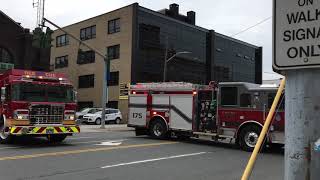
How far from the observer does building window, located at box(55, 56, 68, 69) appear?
62.0 metres

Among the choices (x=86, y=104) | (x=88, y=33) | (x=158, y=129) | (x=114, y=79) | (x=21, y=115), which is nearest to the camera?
(x=21, y=115)

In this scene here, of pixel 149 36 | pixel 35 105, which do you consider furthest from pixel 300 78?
pixel 149 36

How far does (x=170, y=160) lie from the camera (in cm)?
1419

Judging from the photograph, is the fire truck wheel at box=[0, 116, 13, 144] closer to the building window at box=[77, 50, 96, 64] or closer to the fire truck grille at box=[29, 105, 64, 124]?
the fire truck grille at box=[29, 105, 64, 124]

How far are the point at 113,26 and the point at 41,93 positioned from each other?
3569cm

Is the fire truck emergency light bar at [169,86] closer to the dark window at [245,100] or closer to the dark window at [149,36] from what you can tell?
the dark window at [245,100]

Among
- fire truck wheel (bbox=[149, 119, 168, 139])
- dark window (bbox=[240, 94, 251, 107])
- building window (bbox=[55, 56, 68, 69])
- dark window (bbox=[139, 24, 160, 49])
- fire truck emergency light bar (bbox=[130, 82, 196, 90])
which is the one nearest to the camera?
dark window (bbox=[240, 94, 251, 107])

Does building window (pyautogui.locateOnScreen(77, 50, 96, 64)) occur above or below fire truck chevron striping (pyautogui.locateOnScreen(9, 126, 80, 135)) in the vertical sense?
above

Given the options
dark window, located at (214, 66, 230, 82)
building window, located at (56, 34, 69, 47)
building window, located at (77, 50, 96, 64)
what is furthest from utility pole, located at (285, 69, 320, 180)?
dark window, located at (214, 66, 230, 82)

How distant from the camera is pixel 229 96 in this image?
1878 centimetres

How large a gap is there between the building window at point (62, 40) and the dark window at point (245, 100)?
153 ft

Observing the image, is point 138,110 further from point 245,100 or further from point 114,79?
point 114,79

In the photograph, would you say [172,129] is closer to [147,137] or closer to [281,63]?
[147,137]

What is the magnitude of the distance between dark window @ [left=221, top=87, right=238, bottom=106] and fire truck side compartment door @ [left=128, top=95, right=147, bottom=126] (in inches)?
201
